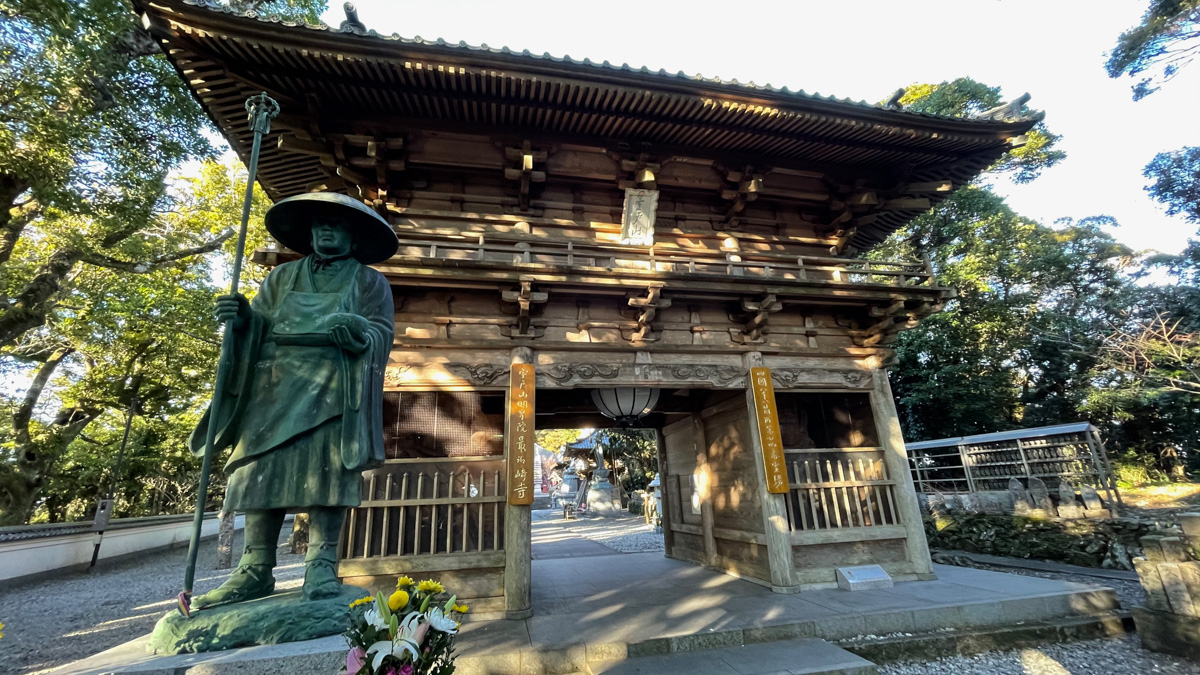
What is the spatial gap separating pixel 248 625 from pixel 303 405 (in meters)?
0.99

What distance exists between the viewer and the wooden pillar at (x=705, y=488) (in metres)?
7.62

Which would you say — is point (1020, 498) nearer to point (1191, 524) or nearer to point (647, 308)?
point (1191, 524)

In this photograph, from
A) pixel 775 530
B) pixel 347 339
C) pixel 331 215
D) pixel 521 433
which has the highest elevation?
pixel 331 215

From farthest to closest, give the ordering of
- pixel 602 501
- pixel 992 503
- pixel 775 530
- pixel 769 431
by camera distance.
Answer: pixel 602 501 < pixel 992 503 < pixel 769 431 < pixel 775 530

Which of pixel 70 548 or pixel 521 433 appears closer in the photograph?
pixel 521 433

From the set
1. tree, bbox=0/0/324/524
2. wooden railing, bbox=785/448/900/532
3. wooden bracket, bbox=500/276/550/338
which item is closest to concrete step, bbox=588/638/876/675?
wooden railing, bbox=785/448/900/532

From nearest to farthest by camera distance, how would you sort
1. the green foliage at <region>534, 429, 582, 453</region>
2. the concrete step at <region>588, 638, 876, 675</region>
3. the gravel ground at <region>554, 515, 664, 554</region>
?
the concrete step at <region>588, 638, 876, 675</region> → the gravel ground at <region>554, 515, 664, 554</region> → the green foliage at <region>534, 429, 582, 453</region>

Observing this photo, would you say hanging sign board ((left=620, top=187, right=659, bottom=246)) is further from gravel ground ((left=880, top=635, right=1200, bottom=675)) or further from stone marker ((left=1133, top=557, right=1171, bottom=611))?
stone marker ((left=1133, top=557, right=1171, bottom=611))

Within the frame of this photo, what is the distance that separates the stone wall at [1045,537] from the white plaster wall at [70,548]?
47.6 feet

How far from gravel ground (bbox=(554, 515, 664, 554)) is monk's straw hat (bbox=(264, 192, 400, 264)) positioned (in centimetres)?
886

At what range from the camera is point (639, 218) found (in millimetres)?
6703

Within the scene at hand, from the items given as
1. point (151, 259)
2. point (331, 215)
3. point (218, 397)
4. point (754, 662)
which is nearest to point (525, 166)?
point (331, 215)

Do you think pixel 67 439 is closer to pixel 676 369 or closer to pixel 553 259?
pixel 553 259

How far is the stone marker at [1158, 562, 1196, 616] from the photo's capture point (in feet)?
14.6
